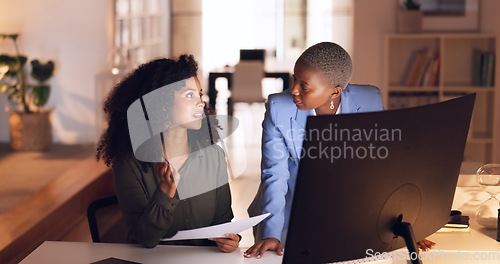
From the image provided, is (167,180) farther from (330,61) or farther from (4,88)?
(4,88)

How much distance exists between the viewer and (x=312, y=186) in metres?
1.25

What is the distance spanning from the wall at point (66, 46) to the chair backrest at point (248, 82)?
4.48 ft

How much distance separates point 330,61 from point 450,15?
4.13 meters

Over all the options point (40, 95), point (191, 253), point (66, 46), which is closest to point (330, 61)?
point (191, 253)

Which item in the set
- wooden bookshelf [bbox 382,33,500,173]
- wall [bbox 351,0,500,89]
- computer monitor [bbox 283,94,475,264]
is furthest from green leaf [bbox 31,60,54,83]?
computer monitor [bbox 283,94,475,264]

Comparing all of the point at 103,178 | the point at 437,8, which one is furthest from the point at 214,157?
the point at 437,8

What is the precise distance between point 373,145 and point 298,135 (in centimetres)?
95

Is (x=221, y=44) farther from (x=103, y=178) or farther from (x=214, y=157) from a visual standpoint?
(x=214, y=157)

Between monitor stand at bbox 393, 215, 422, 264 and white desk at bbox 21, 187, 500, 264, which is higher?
monitor stand at bbox 393, 215, 422, 264

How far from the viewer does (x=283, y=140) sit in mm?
2238

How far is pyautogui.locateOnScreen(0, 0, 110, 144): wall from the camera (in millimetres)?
6953

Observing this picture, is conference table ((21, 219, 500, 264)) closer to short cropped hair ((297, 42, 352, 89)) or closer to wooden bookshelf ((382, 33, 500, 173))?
A: short cropped hair ((297, 42, 352, 89))

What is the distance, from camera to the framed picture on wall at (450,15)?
5729 millimetres

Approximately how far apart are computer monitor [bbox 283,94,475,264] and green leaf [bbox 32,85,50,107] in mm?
5755
